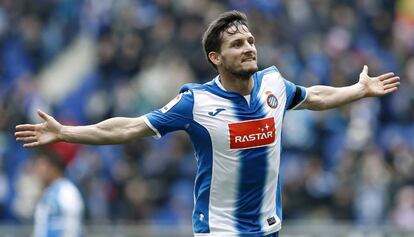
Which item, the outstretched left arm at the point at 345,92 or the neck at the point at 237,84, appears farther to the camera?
the outstretched left arm at the point at 345,92

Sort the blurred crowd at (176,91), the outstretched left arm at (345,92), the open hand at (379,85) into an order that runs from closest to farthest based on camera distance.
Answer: the outstretched left arm at (345,92) → the open hand at (379,85) → the blurred crowd at (176,91)

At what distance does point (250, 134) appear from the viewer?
9.43 m

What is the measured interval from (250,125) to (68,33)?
38.9 feet

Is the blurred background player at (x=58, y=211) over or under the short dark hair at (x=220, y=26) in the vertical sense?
under

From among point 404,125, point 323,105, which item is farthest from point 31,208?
point 323,105

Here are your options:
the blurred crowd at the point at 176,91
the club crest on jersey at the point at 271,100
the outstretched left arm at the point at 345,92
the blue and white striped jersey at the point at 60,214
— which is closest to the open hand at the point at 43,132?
the club crest on jersey at the point at 271,100

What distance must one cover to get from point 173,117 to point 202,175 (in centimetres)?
49

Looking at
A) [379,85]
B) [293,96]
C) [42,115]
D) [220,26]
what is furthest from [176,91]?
[42,115]

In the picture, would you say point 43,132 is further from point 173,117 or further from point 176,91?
point 176,91

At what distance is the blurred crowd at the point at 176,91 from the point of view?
17031 mm

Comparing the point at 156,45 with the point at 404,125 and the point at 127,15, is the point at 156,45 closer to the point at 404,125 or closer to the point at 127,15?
the point at 127,15

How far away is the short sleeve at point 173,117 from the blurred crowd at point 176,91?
7490 millimetres

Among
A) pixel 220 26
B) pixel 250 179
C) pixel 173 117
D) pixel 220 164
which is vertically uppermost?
pixel 220 26

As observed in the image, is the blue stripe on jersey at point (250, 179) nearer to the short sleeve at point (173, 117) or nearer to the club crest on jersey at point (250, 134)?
the club crest on jersey at point (250, 134)
